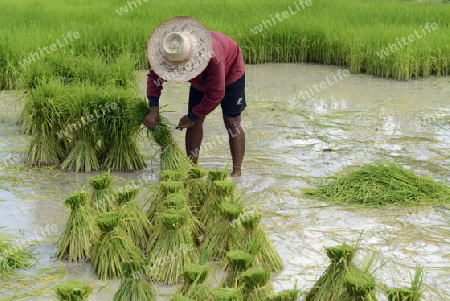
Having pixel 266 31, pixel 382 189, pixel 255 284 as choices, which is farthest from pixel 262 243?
pixel 266 31

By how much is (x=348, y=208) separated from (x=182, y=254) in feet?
4.34

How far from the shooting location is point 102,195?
3.44 meters

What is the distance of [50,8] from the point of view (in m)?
9.80

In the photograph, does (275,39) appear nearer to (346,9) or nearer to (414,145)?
(346,9)

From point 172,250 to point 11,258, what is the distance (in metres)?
0.82

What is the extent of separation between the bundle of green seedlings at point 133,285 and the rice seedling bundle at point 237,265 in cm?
34

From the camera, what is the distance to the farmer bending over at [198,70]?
3801 mm

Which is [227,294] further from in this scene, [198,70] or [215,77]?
[215,77]

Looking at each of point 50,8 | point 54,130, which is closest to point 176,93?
point 54,130

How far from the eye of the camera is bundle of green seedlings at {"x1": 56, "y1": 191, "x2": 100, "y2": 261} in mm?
3229

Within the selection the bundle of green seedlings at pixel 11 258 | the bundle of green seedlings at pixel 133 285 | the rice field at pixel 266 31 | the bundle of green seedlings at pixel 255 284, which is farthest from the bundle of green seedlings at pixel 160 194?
the rice field at pixel 266 31

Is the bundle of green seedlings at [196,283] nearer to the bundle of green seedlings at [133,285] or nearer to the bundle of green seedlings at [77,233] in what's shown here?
the bundle of green seedlings at [133,285]

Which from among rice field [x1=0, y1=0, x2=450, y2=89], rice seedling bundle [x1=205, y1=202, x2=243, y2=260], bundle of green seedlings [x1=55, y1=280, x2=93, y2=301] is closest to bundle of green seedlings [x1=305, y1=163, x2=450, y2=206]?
rice seedling bundle [x1=205, y1=202, x2=243, y2=260]

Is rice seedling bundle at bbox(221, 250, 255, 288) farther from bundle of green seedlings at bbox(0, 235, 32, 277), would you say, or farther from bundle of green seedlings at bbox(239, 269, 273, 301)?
bundle of green seedlings at bbox(0, 235, 32, 277)
